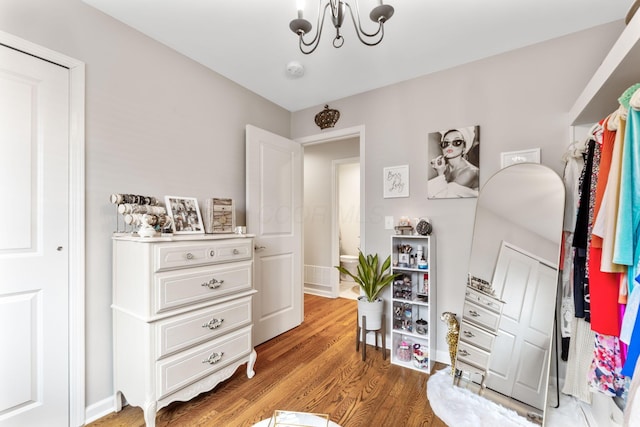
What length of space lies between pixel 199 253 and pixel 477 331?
1989 millimetres

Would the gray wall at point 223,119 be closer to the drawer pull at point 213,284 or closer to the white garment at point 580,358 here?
the drawer pull at point 213,284

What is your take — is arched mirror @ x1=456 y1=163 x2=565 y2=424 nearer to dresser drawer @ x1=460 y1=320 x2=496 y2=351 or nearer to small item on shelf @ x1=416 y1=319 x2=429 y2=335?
dresser drawer @ x1=460 y1=320 x2=496 y2=351

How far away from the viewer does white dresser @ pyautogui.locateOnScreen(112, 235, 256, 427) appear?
4.78 feet

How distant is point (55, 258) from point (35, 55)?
42.9 inches

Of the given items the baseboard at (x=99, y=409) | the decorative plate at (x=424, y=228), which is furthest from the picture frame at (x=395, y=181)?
the baseboard at (x=99, y=409)

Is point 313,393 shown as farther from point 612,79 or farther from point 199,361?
point 612,79

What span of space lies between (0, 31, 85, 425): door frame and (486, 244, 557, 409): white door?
8.34ft

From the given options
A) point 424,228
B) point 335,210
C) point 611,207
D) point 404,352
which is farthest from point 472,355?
point 335,210

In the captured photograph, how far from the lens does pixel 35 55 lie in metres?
1.42

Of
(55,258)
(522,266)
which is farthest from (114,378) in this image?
(522,266)

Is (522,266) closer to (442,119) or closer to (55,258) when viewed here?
(442,119)

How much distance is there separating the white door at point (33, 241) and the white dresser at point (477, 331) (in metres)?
2.51

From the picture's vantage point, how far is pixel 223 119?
7.80ft

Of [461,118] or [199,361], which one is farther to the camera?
A: [461,118]
